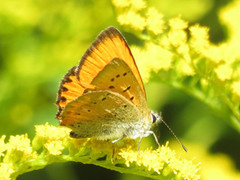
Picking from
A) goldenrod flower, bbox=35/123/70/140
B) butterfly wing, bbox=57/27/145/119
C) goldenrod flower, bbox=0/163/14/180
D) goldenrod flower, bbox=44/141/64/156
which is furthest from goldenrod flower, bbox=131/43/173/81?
goldenrod flower, bbox=0/163/14/180

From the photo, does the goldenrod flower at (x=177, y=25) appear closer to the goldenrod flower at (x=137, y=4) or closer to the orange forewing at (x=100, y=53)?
the goldenrod flower at (x=137, y=4)

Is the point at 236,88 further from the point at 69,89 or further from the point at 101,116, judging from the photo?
the point at 69,89

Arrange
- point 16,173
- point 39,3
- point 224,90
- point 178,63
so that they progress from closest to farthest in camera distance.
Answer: point 16,173
point 224,90
point 178,63
point 39,3

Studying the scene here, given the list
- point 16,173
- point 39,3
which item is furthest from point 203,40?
point 39,3

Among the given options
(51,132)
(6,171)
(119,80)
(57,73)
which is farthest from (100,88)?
(57,73)

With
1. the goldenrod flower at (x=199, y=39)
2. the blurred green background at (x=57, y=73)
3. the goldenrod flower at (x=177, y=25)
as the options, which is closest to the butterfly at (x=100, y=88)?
the goldenrod flower at (x=199, y=39)

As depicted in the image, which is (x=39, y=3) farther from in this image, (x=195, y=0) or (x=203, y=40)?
(x=203, y=40)
